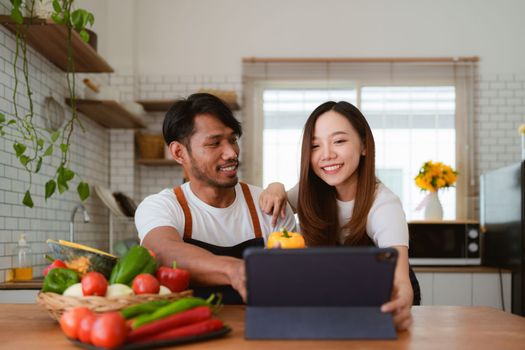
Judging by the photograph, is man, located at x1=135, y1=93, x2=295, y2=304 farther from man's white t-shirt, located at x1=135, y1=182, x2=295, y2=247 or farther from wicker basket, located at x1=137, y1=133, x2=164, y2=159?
wicker basket, located at x1=137, y1=133, x2=164, y2=159

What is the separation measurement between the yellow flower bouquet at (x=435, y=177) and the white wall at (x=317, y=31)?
100cm

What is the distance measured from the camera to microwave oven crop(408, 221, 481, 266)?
183 inches

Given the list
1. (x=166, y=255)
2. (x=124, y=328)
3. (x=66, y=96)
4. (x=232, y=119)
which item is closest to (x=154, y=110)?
(x=66, y=96)

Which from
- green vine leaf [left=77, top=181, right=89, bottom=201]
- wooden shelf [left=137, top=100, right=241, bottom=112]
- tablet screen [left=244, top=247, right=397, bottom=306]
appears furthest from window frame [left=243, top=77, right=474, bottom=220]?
tablet screen [left=244, top=247, right=397, bottom=306]

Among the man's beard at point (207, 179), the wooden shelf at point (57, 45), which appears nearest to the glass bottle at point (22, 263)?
the wooden shelf at point (57, 45)

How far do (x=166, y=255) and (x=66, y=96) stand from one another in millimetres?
2394

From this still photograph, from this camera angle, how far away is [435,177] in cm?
484

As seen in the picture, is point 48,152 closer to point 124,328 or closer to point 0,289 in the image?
point 0,289

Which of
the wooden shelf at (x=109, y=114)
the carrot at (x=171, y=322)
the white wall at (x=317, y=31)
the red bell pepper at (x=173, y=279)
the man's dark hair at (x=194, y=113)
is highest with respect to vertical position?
the white wall at (x=317, y=31)

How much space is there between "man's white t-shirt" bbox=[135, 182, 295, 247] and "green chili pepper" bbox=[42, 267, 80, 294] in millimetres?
625

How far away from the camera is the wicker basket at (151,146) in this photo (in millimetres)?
5047

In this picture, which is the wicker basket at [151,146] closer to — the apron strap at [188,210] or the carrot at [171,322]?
the apron strap at [188,210]

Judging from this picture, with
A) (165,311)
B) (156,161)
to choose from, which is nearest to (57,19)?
(165,311)

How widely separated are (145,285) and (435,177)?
3805 mm
